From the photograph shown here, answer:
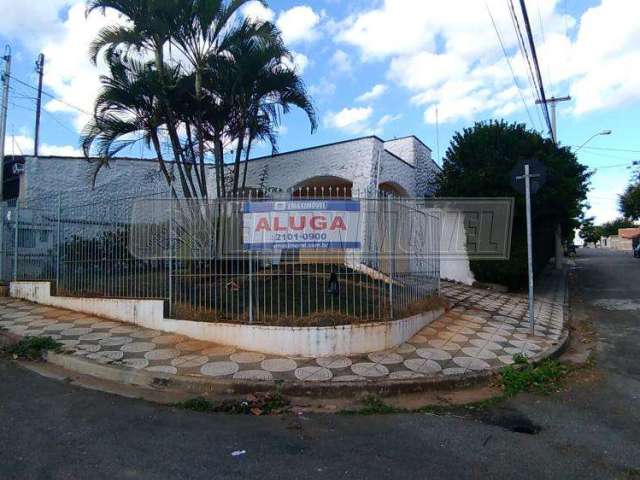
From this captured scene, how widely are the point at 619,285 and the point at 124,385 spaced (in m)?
16.5

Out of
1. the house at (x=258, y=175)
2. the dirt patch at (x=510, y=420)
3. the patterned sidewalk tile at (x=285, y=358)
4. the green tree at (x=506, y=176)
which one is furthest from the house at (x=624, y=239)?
the dirt patch at (x=510, y=420)

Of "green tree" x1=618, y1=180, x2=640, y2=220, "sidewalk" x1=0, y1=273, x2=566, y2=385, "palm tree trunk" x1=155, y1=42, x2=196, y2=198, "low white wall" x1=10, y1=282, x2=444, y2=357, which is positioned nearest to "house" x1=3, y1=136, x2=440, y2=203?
"palm tree trunk" x1=155, y1=42, x2=196, y2=198

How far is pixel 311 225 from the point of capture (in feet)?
21.3

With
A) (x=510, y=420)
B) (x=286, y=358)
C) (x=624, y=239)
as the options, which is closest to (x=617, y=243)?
(x=624, y=239)

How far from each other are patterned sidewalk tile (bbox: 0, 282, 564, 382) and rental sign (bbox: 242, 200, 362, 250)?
158cm

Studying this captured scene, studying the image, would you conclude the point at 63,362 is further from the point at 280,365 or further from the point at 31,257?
the point at 31,257

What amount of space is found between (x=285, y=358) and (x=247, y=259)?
63.5 inches

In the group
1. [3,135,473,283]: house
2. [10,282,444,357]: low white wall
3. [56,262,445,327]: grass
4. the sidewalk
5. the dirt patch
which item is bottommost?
the dirt patch

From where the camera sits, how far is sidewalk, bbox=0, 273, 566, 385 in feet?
17.4

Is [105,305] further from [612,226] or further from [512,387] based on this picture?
[612,226]

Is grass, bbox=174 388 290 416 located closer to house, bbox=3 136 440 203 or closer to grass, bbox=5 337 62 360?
grass, bbox=5 337 62 360

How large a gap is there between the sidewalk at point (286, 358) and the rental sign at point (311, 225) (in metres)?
1.59

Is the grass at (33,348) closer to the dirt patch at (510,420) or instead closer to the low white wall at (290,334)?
the low white wall at (290,334)

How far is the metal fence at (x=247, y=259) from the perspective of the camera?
21.2 feet
